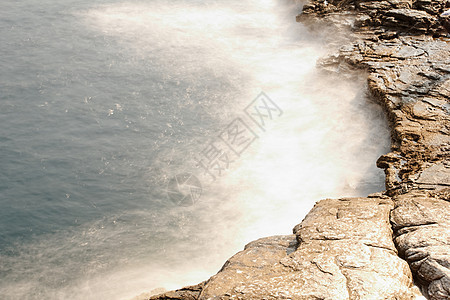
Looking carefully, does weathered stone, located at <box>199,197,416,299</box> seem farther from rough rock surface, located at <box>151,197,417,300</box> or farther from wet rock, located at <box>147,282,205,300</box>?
wet rock, located at <box>147,282,205,300</box>

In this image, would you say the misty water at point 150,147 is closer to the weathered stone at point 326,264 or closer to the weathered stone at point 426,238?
the weathered stone at point 326,264

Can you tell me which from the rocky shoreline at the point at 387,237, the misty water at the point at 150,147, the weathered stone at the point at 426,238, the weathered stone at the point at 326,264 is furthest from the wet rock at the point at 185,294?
the weathered stone at the point at 426,238

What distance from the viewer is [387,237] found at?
499 cm

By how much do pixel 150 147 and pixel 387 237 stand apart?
5300 mm

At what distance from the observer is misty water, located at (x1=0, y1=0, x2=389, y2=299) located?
6.62m

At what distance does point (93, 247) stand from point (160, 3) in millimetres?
11690

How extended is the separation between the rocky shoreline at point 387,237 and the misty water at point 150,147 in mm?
771

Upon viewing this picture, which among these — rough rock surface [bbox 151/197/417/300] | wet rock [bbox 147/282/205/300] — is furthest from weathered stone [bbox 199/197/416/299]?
wet rock [bbox 147/282/205/300]

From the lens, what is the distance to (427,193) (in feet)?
19.6

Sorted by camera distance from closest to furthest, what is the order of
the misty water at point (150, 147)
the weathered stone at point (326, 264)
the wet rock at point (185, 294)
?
the weathered stone at point (326, 264) < the wet rock at point (185, 294) < the misty water at point (150, 147)

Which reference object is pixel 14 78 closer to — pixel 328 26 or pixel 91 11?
pixel 91 11

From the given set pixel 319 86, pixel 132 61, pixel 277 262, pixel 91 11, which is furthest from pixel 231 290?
pixel 91 11

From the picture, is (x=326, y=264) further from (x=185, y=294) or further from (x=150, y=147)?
(x=150, y=147)

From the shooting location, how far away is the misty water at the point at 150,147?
21.7 feet
